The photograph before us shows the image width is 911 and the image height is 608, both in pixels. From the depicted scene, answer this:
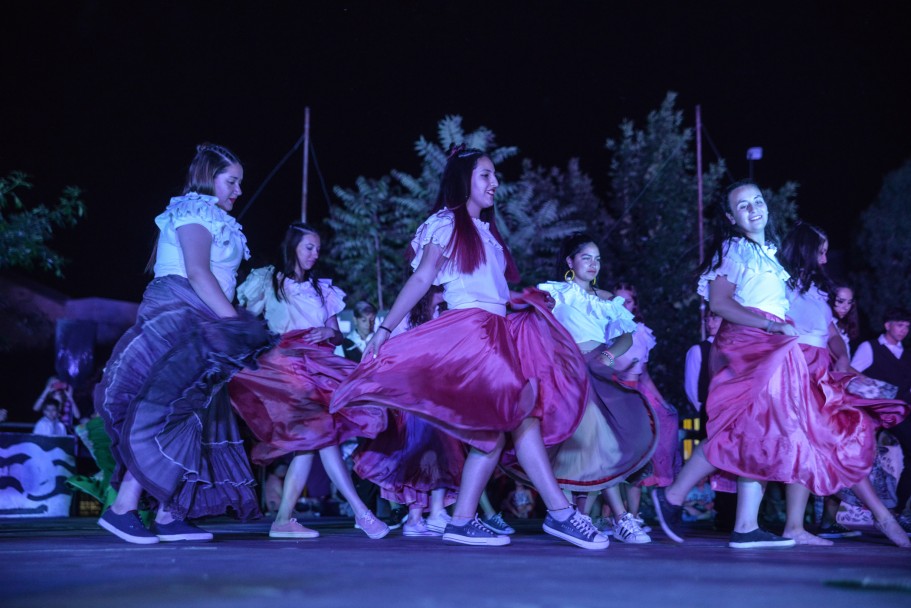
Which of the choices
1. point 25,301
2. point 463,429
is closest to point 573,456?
point 463,429

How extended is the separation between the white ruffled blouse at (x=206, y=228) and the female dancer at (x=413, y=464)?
1.32 m

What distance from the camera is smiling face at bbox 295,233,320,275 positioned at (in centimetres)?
602

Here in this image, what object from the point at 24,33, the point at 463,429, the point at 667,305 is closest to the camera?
the point at 463,429

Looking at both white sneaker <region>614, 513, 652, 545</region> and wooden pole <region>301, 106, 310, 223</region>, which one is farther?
wooden pole <region>301, 106, 310, 223</region>

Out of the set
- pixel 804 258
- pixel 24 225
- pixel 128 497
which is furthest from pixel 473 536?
pixel 24 225

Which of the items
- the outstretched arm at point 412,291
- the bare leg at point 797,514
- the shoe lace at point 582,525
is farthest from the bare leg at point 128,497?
the bare leg at point 797,514

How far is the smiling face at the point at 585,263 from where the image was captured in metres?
6.22

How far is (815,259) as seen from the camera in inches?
222

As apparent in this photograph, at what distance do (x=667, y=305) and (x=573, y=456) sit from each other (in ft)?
69.2

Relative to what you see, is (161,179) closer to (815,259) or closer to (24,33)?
(24,33)

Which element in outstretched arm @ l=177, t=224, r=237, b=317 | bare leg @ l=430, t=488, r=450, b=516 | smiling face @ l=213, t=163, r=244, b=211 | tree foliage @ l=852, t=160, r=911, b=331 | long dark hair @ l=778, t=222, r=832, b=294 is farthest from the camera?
tree foliage @ l=852, t=160, r=911, b=331

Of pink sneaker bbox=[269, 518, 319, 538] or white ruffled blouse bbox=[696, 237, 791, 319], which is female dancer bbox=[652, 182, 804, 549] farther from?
pink sneaker bbox=[269, 518, 319, 538]

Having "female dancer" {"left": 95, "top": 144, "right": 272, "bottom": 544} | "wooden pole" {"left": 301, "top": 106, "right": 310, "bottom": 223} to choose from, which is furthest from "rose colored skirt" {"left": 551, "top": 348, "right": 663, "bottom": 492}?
"wooden pole" {"left": 301, "top": 106, "right": 310, "bottom": 223}

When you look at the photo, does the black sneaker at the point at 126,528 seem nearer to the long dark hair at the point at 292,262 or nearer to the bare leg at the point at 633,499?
the long dark hair at the point at 292,262
